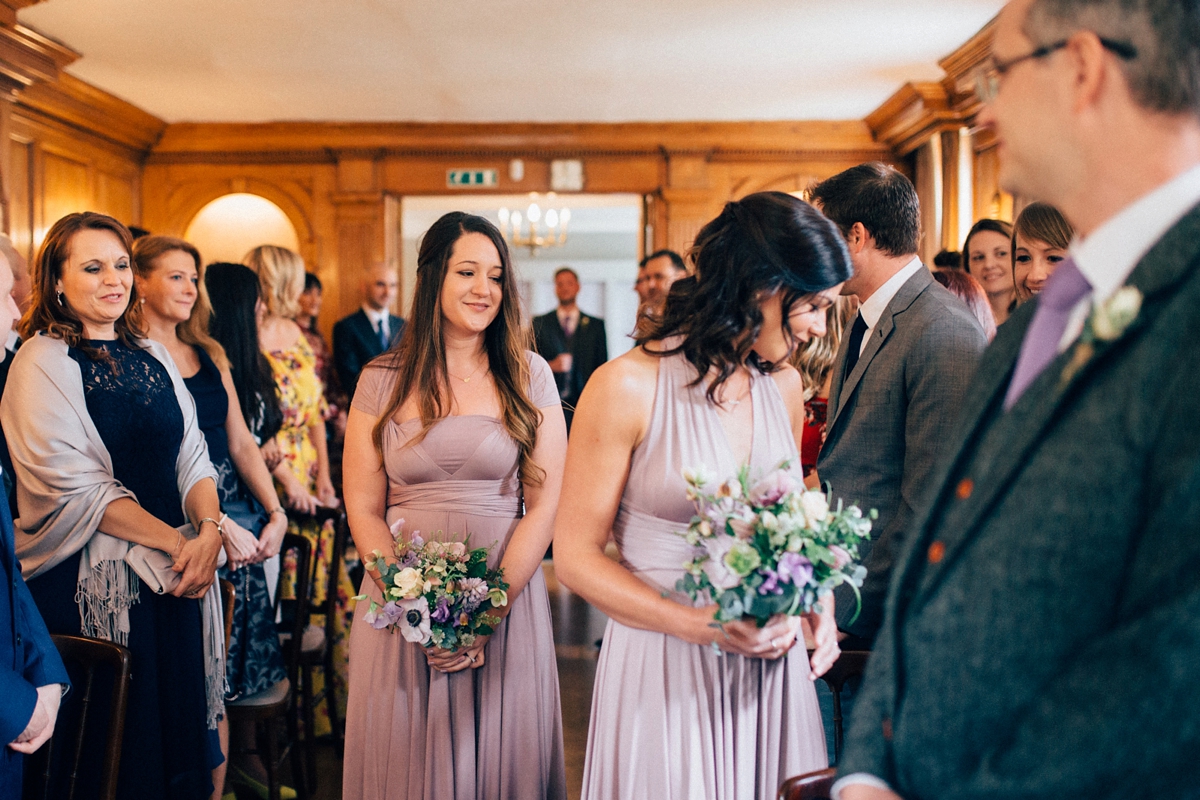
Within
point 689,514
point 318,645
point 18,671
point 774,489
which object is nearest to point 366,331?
point 318,645

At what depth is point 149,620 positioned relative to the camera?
8.09ft

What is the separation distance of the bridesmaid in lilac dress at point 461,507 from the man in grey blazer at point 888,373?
29.8 inches

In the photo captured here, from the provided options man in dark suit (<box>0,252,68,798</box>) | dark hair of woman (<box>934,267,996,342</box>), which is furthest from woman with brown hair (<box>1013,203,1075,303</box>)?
man in dark suit (<box>0,252,68,798</box>)

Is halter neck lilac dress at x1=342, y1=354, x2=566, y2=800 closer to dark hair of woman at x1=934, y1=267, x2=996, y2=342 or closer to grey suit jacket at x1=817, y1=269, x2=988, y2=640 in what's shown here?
grey suit jacket at x1=817, y1=269, x2=988, y2=640

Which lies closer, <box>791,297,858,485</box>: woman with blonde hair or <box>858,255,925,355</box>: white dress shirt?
<box>858,255,925,355</box>: white dress shirt

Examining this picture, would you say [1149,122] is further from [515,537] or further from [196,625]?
[196,625]

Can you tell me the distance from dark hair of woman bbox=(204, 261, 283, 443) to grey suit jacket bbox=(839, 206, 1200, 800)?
3.24 metres

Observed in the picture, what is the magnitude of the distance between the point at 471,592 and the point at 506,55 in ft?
16.5

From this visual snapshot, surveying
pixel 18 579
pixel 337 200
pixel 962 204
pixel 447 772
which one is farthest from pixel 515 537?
pixel 337 200

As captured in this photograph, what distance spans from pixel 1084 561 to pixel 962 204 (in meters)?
6.89

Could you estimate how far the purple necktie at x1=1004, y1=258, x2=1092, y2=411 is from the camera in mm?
910

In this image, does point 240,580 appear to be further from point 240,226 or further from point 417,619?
point 240,226

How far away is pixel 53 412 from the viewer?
2.34m

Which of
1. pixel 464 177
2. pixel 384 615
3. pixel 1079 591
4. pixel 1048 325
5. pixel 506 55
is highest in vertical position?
pixel 506 55
